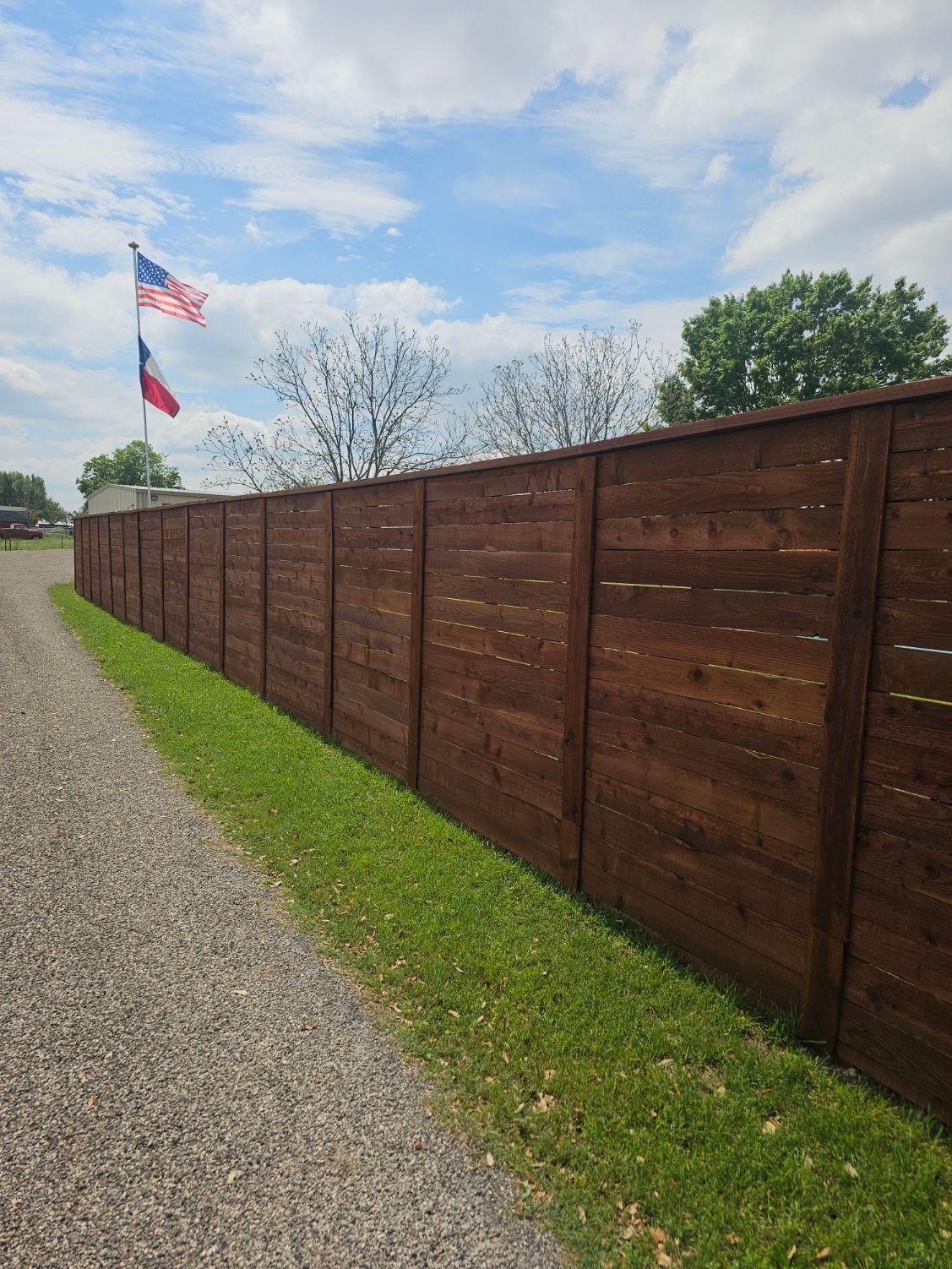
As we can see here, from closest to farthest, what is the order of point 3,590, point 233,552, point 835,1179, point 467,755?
point 835,1179
point 467,755
point 233,552
point 3,590

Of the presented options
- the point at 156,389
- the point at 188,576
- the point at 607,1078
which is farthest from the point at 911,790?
the point at 156,389

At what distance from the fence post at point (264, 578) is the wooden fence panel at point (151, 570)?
17.5ft

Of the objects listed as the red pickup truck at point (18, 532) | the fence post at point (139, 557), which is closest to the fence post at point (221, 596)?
the fence post at point (139, 557)

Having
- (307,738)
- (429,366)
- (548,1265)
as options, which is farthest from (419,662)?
(429,366)

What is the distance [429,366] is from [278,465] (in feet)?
19.5

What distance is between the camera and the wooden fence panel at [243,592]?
28.6 feet

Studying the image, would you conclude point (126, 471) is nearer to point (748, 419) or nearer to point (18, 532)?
point (18, 532)

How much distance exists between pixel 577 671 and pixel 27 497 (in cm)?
12296

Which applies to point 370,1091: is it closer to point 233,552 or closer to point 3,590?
point 233,552

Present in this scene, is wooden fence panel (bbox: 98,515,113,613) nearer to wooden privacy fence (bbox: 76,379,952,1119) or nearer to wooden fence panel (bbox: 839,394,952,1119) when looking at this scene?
wooden privacy fence (bbox: 76,379,952,1119)

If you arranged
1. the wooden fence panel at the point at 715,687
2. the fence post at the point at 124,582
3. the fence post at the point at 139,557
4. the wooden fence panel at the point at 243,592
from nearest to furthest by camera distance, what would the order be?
the wooden fence panel at the point at 715,687 → the wooden fence panel at the point at 243,592 → the fence post at the point at 139,557 → the fence post at the point at 124,582

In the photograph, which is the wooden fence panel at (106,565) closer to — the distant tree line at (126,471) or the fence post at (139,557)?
the fence post at (139,557)

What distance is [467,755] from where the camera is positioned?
16.3 feet

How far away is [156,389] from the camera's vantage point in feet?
74.5
